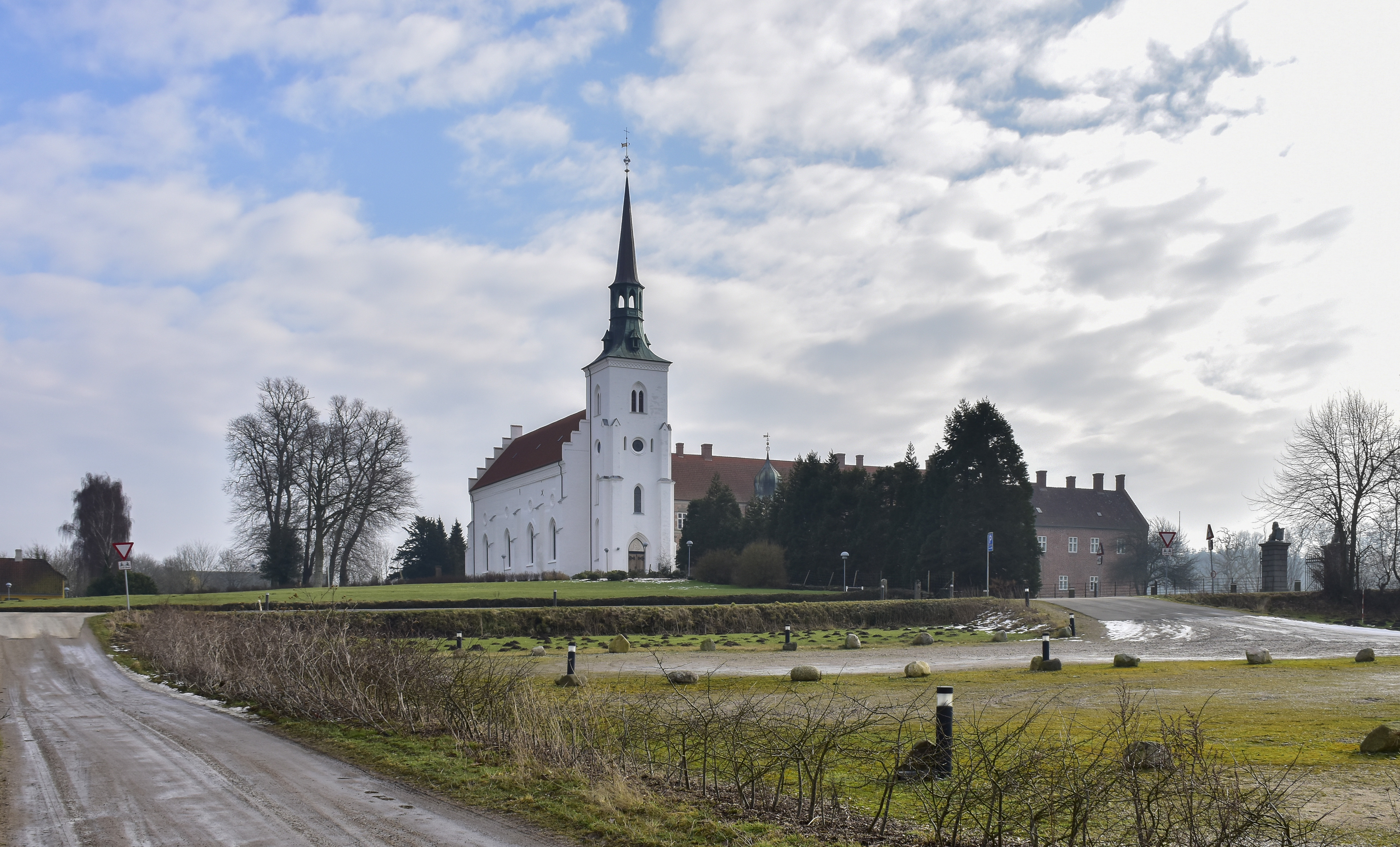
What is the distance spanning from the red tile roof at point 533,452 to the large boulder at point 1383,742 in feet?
227

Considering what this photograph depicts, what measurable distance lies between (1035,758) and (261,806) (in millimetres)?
6150

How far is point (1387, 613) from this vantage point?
3797 centimetres

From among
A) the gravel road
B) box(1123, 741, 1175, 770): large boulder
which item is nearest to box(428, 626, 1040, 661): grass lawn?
the gravel road

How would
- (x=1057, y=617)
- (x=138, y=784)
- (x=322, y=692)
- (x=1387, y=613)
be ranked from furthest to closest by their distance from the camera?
(x=1387, y=613)
(x=1057, y=617)
(x=322, y=692)
(x=138, y=784)

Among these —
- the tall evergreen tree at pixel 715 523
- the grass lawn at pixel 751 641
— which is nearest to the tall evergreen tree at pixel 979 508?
the grass lawn at pixel 751 641

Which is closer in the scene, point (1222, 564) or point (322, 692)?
point (322, 692)

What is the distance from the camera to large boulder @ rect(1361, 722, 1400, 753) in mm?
9789

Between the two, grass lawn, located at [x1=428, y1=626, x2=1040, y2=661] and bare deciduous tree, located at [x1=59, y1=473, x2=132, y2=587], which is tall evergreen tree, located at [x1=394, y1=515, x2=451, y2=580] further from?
grass lawn, located at [x1=428, y1=626, x2=1040, y2=661]

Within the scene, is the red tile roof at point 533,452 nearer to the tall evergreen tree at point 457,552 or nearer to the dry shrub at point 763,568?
the tall evergreen tree at point 457,552

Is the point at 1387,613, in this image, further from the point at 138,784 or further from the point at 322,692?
the point at 138,784

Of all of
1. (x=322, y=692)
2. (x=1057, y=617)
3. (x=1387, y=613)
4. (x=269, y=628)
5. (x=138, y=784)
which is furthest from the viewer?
(x=1387, y=613)

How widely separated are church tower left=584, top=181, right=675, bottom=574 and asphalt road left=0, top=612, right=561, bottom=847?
59.2 m

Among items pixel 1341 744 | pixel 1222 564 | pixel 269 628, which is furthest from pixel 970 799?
pixel 1222 564

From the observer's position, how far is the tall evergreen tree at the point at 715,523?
68.3 meters
